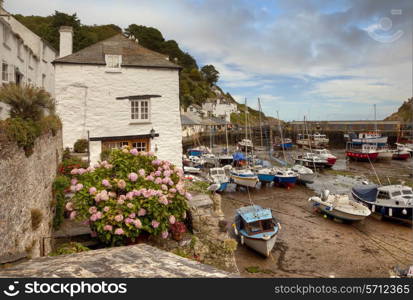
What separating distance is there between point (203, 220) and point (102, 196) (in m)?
3.71

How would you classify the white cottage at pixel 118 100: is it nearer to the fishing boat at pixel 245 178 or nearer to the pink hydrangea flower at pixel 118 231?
the pink hydrangea flower at pixel 118 231

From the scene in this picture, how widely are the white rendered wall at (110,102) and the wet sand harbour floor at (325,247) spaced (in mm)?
8092

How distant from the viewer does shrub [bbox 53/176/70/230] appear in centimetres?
867

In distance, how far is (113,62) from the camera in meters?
15.5

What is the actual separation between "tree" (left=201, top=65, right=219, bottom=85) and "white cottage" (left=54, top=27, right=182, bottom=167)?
108653 millimetres

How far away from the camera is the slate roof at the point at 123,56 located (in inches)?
599

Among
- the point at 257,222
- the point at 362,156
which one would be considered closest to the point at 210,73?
the point at 362,156

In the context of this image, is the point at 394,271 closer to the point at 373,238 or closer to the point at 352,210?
the point at 373,238

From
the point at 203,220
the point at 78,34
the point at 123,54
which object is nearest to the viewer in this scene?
the point at 203,220

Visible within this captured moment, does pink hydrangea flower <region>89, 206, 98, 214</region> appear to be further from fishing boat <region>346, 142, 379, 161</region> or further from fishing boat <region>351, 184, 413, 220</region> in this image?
fishing boat <region>346, 142, 379, 161</region>

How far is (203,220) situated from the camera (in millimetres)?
8367

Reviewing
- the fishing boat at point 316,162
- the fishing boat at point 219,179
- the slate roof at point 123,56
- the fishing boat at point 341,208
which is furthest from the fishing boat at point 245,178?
the slate roof at point 123,56

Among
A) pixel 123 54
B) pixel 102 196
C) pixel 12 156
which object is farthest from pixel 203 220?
pixel 123 54

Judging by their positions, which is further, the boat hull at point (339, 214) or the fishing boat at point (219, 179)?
the fishing boat at point (219, 179)
